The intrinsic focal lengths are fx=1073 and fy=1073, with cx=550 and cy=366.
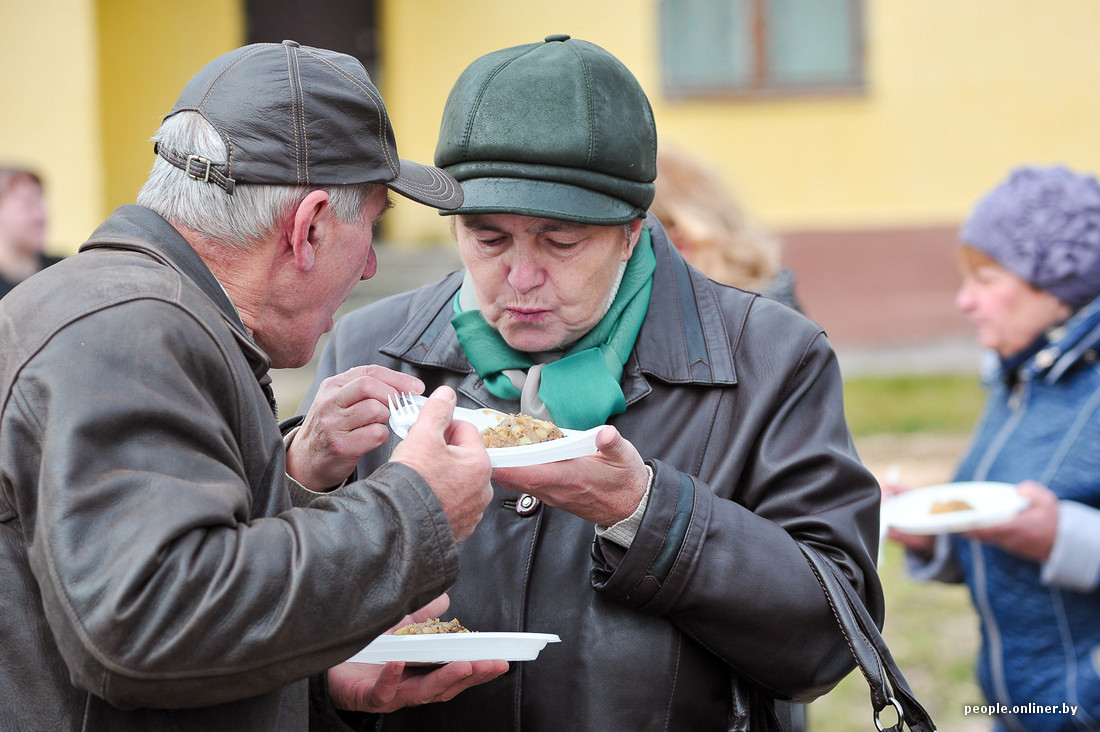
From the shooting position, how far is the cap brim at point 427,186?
5.97ft

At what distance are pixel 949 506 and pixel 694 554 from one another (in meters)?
1.48

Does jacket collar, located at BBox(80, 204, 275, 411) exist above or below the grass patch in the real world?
above

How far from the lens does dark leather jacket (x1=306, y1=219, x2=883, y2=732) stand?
6.23ft

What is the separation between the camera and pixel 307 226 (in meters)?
1.63

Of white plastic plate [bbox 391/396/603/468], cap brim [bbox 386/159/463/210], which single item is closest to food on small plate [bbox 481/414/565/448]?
white plastic plate [bbox 391/396/603/468]

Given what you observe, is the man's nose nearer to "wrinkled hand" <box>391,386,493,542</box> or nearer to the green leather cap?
the green leather cap

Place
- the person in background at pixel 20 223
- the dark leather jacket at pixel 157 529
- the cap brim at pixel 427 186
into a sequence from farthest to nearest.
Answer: the person in background at pixel 20 223 → the cap brim at pixel 427 186 → the dark leather jacket at pixel 157 529

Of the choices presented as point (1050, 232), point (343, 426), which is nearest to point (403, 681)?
point (343, 426)

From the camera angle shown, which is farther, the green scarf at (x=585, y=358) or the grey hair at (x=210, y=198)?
the green scarf at (x=585, y=358)

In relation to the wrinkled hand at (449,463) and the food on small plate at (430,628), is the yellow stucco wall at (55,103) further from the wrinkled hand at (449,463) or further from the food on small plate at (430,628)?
the wrinkled hand at (449,463)

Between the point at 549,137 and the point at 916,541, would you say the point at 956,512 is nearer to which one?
the point at 916,541

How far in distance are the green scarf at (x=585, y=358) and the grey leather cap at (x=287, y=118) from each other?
1.83ft

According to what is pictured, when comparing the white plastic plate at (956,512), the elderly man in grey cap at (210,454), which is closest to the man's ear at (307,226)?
the elderly man in grey cap at (210,454)

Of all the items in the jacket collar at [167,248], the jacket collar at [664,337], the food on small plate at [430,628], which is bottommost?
the food on small plate at [430,628]
